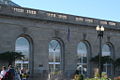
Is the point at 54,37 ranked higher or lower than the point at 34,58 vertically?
higher

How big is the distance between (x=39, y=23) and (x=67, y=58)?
19.2 feet

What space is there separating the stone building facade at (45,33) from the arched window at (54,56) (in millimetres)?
389

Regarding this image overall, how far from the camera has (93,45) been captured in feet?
143

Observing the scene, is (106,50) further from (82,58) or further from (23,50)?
(23,50)

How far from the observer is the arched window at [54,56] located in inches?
1532

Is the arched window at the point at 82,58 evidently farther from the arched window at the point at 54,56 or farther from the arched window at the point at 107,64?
the arched window at the point at 107,64

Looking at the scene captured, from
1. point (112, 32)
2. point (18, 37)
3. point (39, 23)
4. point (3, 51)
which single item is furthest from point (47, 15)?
point (112, 32)

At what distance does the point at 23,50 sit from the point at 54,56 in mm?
4575

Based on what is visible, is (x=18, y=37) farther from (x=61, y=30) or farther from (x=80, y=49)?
(x=80, y=49)

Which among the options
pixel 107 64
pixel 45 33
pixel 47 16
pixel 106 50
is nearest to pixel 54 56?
pixel 45 33

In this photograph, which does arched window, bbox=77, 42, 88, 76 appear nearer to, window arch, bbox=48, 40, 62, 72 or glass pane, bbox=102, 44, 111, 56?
window arch, bbox=48, 40, 62, 72

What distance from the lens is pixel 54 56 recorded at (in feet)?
129

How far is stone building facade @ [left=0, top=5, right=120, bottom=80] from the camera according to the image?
3447 centimetres

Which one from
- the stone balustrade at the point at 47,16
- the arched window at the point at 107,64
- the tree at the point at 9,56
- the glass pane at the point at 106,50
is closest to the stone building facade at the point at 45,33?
the stone balustrade at the point at 47,16
